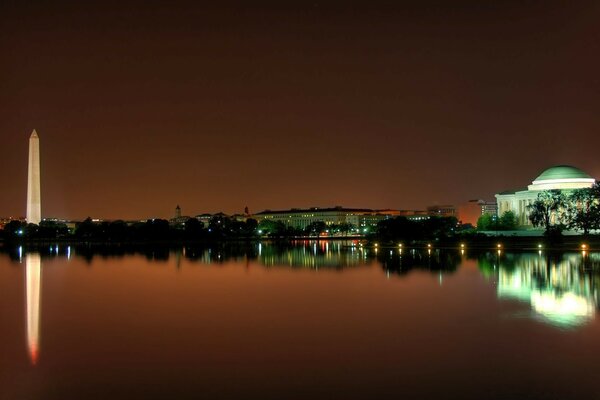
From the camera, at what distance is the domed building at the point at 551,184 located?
268ft

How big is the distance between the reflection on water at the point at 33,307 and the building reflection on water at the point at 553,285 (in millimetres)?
13193

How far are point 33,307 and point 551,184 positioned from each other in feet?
235

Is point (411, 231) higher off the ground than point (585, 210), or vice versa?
point (585, 210)

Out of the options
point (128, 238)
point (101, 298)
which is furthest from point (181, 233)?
point (101, 298)

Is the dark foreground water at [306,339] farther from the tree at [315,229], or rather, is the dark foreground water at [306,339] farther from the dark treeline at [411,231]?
the tree at [315,229]

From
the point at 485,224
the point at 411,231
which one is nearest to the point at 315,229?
the point at 485,224

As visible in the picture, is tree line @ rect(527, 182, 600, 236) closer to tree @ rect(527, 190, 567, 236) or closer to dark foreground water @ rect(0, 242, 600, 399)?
tree @ rect(527, 190, 567, 236)

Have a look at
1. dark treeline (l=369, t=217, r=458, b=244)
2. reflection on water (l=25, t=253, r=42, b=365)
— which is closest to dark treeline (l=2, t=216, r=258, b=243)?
dark treeline (l=369, t=217, r=458, b=244)

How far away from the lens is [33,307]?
24.0m

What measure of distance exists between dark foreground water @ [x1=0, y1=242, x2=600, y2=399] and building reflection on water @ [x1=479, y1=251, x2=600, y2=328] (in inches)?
3.5

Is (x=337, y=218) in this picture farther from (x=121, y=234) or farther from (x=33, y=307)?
(x=33, y=307)

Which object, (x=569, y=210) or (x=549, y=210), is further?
(x=549, y=210)

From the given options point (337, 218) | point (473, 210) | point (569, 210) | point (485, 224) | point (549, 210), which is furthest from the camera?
point (337, 218)

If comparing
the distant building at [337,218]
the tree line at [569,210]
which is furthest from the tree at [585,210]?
the distant building at [337,218]
